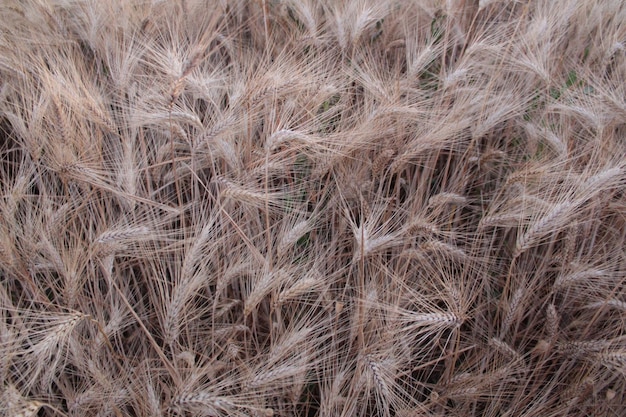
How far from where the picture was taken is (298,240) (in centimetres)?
175

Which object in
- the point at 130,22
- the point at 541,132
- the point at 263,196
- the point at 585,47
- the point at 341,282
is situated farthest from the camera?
the point at 585,47

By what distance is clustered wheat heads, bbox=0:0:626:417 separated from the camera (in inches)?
54.3

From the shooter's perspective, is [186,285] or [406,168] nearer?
[186,285]

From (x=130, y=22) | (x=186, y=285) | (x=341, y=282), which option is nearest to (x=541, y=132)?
(x=341, y=282)

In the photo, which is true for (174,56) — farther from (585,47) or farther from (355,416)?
(585,47)

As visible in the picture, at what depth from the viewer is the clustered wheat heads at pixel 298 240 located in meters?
1.38

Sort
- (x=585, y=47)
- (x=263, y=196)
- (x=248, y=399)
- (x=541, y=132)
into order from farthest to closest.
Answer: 1. (x=585, y=47)
2. (x=541, y=132)
3. (x=263, y=196)
4. (x=248, y=399)

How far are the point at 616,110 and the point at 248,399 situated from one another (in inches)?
58.4

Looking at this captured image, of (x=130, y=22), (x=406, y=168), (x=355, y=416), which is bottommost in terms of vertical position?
(x=355, y=416)

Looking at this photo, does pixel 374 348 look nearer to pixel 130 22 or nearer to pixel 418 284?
pixel 418 284

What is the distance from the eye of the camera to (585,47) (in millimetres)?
2266

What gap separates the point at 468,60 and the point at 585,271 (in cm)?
87

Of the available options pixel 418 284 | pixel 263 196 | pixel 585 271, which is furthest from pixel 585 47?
pixel 263 196

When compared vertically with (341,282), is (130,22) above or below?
above
